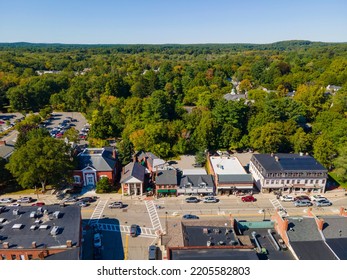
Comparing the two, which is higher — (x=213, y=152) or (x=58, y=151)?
(x=58, y=151)

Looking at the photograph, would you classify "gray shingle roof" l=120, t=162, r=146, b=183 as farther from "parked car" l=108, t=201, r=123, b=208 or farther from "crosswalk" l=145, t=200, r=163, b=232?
"crosswalk" l=145, t=200, r=163, b=232

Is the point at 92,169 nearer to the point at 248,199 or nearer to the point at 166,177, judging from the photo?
the point at 166,177

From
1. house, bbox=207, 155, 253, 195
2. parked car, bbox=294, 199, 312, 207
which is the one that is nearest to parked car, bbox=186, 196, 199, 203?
house, bbox=207, 155, 253, 195

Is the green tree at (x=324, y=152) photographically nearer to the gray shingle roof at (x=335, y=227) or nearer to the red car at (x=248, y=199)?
the red car at (x=248, y=199)

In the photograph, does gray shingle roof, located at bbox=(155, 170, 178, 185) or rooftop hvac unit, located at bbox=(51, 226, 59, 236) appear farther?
gray shingle roof, located at bbox=(155, 170, 178, 185)

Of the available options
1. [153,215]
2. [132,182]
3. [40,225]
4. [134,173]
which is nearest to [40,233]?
[40,225]

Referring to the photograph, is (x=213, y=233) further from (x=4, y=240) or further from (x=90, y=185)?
(x=90, y=185)

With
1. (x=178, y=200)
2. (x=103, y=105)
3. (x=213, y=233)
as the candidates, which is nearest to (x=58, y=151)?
(x=178, y=200)
